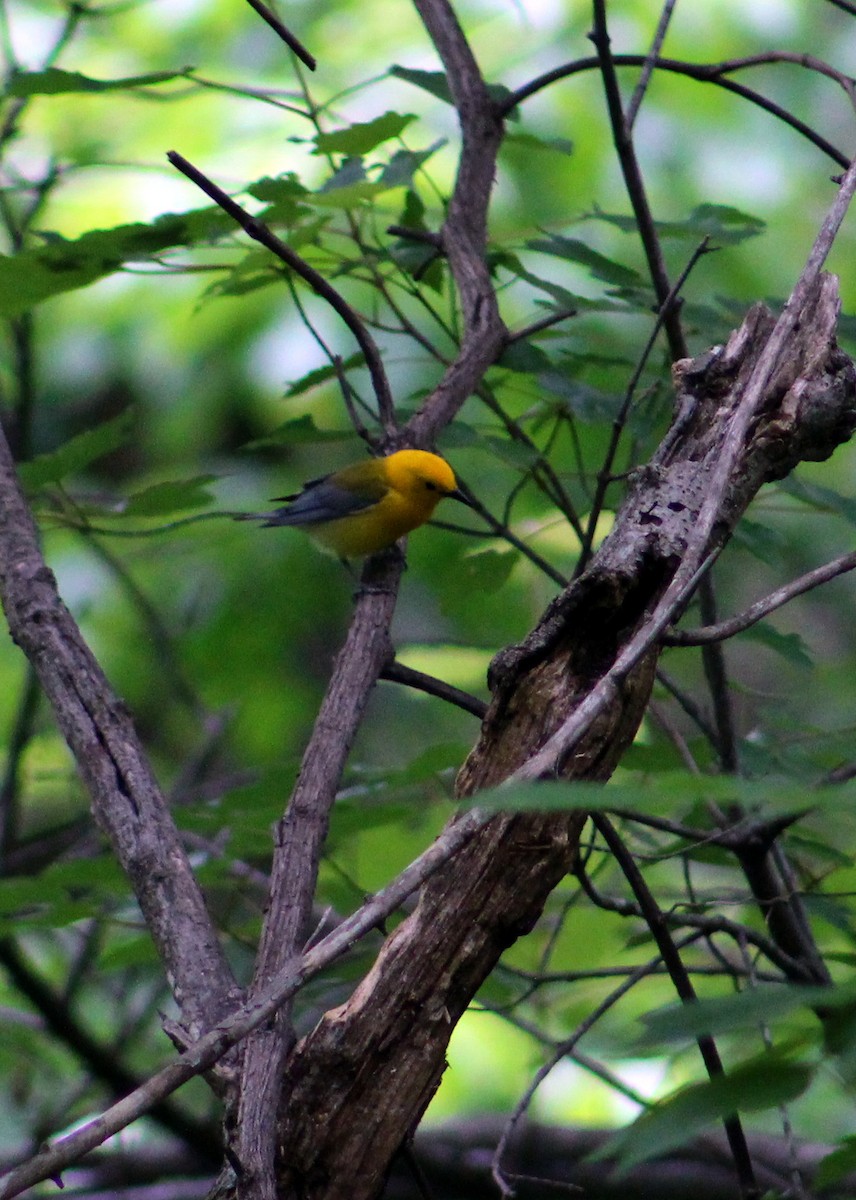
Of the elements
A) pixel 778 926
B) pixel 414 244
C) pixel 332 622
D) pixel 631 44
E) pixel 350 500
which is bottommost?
pixel 778 926

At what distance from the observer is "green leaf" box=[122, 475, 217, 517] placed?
7.97 feet

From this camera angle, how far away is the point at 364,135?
2289mm

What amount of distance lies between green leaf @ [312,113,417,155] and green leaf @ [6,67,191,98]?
11.9 inches

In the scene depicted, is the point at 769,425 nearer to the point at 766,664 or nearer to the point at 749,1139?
the point at 749,1139

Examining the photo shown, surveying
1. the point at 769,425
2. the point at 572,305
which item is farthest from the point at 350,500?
the point at 769,425

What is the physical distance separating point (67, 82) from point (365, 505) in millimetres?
2125

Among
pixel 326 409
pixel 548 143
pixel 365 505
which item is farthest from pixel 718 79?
pixel 326 409

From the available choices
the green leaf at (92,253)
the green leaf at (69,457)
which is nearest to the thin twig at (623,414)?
the green leaf at (92,253)

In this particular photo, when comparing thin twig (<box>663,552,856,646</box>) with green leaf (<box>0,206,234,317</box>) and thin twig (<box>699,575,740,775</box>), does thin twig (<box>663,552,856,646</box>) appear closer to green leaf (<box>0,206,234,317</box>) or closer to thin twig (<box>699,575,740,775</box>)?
thin twig (<box>699,575,740,775</box>)

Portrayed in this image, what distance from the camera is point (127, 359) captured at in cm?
561

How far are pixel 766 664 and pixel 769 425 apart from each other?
5.26 metres

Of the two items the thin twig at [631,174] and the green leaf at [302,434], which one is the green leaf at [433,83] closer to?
the thin twig at [631,174]

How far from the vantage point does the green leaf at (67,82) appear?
230 centimetres

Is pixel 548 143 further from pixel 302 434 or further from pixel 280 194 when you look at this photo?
pixel 302 434
